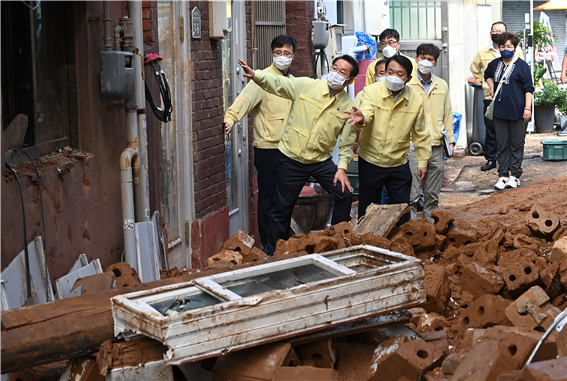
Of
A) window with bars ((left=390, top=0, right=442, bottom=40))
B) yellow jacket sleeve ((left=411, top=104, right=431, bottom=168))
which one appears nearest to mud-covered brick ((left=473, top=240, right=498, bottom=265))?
yellow jacket sleeve ((left=411, top=104, right=431, bottom=168))

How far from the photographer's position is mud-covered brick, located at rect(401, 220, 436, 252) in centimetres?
643

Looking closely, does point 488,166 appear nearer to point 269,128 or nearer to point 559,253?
point 269,128

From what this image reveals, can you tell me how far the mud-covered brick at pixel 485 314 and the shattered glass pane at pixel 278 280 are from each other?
3.49ft

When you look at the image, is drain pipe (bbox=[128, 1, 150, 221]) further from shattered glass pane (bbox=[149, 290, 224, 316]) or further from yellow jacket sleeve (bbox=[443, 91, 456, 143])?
yellow jacket sleeve (bbox=[443, 91, 456, 143])

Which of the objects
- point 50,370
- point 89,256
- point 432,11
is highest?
point 432,11

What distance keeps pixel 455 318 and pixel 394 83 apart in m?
2.57

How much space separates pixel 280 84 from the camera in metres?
7.08

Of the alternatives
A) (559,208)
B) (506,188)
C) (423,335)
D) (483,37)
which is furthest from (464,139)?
(423,335)

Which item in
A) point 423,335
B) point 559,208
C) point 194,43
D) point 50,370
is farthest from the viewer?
point 559,208

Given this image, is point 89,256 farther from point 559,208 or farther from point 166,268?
point 559,208

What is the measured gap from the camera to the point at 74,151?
498cm

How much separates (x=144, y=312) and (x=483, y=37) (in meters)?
14.5

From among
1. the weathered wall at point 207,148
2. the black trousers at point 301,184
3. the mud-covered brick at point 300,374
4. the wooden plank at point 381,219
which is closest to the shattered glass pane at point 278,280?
the mud-covered brick at point 300,374

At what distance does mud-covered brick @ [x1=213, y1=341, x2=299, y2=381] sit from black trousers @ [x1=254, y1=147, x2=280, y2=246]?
13.9 ft
